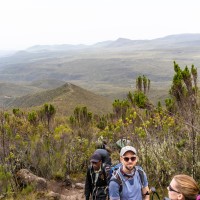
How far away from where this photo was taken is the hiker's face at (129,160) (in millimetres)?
3684

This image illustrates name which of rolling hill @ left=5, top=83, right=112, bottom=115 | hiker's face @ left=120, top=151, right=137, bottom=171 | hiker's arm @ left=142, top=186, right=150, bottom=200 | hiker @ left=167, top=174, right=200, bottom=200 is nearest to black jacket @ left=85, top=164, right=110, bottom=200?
hiker's arm @ left=142, top=186, right=150, bottom=200

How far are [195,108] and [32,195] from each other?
428 cm

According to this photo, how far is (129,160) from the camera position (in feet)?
12.2

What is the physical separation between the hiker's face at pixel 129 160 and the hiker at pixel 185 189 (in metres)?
0.76

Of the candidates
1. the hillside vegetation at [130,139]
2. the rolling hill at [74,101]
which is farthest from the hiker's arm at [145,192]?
the rolling hill at [74,101]

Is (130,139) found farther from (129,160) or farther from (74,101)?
(74,101)

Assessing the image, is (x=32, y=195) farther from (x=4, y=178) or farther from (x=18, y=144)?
(x=18, y=144)

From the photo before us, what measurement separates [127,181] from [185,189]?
91 centimetres

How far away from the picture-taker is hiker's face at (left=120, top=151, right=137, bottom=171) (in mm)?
3684

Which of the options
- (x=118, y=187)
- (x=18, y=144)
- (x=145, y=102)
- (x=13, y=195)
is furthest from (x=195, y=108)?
(x=18, y=144)

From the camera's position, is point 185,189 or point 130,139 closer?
point 185,189

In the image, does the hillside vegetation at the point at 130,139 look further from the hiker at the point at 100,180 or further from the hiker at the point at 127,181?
the hiker at the point at 127,181

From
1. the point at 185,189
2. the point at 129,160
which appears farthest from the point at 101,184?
the point at 185,189

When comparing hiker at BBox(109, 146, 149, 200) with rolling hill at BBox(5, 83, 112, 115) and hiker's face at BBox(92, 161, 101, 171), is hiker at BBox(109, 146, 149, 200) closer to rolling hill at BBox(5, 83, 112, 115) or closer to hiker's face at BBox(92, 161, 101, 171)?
hiker's face at BBox(92, 161, 101, 171)
